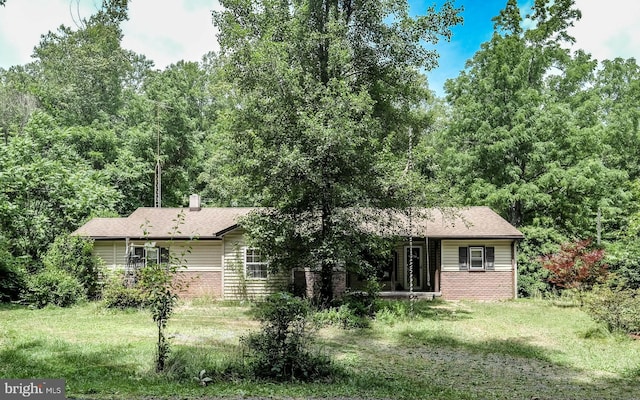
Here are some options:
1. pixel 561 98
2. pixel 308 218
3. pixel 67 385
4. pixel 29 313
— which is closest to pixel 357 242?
pixel 308 218

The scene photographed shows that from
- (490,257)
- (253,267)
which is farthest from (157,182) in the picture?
(490,257)

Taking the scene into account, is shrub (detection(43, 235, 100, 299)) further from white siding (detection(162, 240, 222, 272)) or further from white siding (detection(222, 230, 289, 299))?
white siding (detection(222, 230, 289, 299))

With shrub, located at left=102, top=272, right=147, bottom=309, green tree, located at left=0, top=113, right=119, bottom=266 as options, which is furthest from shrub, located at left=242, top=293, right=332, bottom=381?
green tree, located at left=0, top=113, right=119, bottom=266

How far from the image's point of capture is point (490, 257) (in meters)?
19.9

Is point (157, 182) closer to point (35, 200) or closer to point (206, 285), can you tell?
point (35, 200)

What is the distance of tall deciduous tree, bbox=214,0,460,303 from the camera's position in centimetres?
1397

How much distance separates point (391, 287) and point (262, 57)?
11724 mm

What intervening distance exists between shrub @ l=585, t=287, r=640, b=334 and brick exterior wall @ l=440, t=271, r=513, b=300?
7244 millimetres

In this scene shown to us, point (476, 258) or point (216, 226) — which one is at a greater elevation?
point (216, 226)

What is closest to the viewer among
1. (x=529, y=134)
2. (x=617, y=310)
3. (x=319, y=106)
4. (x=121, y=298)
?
(x=617, y=310)

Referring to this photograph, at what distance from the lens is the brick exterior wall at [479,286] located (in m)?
19.8

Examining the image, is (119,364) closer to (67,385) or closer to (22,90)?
(67,385)

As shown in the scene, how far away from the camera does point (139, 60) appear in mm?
43375

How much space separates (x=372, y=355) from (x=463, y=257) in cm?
1093
